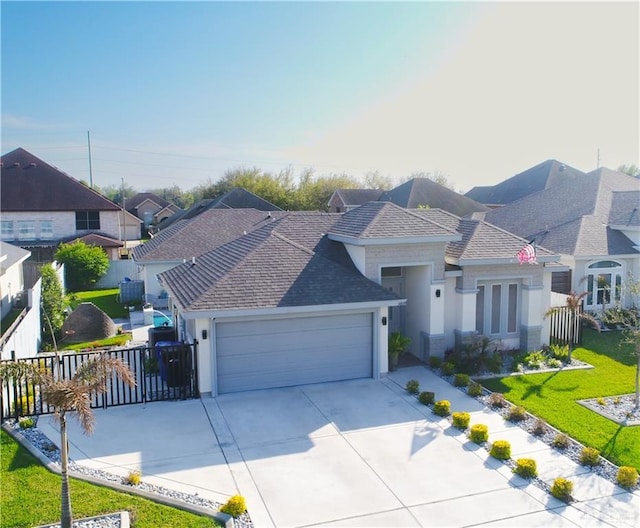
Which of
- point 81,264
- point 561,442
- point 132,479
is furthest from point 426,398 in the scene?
point 81,264

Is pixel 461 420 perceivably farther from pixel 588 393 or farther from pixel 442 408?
pixel 588 393

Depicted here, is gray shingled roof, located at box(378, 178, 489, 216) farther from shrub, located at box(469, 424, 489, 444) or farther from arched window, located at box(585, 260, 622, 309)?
shrub, located at box(469, 424, 489, 444)

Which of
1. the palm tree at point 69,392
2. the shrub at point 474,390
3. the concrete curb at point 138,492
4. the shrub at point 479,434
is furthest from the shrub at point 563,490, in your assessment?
the palm tree at point 69,392

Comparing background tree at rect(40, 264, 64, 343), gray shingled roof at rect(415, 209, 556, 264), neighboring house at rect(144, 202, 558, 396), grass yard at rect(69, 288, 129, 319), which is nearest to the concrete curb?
neighboring house at rect(144, 202, 558, 396)

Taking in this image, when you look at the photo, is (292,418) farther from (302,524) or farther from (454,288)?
(454,288)

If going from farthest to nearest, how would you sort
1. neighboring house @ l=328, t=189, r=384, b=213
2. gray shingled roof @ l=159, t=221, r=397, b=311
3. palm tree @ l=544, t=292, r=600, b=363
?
neighboring house @ l=328, t=189, r=384, b=213 → palm tree @ l=544, t=292, r=600, b=363 → gray shingled roof @ l=159, t=221, r=397, b=311

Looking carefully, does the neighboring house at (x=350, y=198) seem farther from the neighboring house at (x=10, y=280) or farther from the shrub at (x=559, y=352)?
the shrub at (x=559, y=352)

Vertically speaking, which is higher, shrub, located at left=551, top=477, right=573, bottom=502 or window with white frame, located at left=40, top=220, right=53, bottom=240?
window with white frame, located at left=40, top=220, right=53, bottom=240
